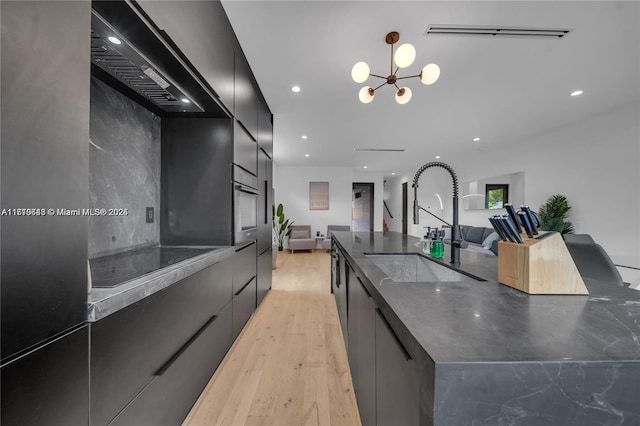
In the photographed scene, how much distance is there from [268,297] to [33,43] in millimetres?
3015

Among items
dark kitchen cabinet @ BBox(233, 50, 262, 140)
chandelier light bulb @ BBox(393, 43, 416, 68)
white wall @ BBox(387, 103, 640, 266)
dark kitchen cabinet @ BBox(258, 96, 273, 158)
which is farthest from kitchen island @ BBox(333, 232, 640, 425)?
white wall @ BBox(387, 103, 640, 266)

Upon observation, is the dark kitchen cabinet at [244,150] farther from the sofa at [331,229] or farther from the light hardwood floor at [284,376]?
the sofa at [331,229]

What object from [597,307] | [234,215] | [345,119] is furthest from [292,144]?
[597,307]

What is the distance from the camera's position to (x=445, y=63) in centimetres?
237

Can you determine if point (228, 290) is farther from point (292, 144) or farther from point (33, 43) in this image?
point (292, 144)

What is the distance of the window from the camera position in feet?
17.3

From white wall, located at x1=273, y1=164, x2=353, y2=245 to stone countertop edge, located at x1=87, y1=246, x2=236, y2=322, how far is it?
21.5 ft

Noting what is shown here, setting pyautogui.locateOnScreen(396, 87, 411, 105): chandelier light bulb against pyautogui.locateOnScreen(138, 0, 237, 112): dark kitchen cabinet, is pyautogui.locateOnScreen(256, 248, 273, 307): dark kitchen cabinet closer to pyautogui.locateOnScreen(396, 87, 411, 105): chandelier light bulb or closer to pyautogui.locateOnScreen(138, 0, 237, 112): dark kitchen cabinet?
pyautogui.locateOnScreen(138, 0, 237, 112): dark kitchen cabinet

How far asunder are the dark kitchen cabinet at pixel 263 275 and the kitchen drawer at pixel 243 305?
203 mm

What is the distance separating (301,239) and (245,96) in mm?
5053

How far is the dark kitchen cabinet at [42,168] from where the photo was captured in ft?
1.61

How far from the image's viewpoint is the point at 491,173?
18.5 feet

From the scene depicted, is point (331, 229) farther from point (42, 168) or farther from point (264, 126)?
point (42, 168)

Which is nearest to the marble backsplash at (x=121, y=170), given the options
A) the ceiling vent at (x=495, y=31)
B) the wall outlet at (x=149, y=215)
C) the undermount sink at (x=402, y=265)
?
the wall outlet at (x=149, y=215)
